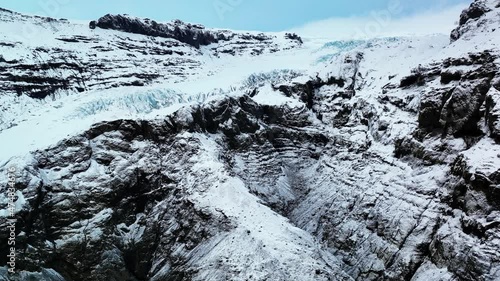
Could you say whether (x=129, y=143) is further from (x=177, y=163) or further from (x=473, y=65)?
(x=473, y=65)

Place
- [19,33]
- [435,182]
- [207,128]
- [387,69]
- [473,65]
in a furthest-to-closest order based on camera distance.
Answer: [19,33], [387,69], [207,128], [473,65], [435,182]

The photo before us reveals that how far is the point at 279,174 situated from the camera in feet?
206

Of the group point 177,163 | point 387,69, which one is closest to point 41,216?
point 177,163

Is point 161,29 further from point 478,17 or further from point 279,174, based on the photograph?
point 478,17

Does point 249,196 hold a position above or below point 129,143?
below

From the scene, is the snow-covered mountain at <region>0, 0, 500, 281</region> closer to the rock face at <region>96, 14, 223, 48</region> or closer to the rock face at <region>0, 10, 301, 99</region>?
the rock face at <region>0, 10, 301, 99</region>

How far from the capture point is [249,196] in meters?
47.7

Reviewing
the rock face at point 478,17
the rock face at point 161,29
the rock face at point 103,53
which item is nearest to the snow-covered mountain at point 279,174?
the rock face at point 478,17

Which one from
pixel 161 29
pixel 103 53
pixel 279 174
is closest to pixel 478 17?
pixel 279 174

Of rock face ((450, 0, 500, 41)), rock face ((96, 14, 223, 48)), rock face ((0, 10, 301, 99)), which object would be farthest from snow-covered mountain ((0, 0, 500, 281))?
rock face ((96, 14, 223, 48))

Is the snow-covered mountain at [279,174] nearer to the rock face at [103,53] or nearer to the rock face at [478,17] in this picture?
the rock face at [478,17]

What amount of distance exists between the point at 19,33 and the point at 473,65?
105 meters

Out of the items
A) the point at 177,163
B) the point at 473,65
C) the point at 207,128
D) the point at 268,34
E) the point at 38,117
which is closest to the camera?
the point at 473,65

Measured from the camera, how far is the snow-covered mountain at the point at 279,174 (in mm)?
38688
